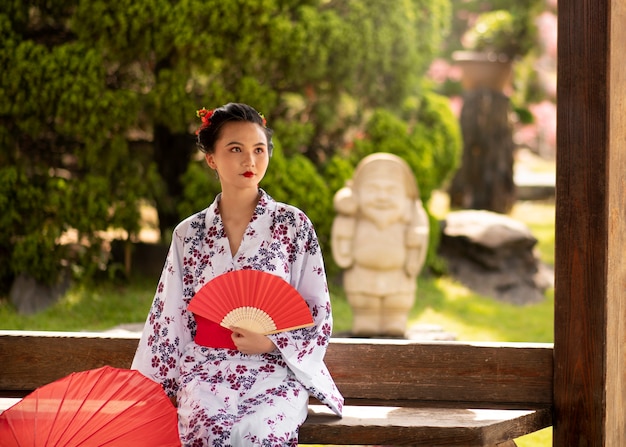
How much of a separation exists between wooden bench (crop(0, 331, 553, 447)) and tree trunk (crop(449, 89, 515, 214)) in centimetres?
891

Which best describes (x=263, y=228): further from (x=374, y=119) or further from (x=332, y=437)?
(x=374, y=119)

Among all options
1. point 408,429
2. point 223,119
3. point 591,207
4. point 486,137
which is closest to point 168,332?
point 223,119

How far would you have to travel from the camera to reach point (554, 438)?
3268 mm

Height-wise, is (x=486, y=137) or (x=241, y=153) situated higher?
(x=486, y=137)

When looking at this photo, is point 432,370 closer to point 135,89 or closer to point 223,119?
point 223,119

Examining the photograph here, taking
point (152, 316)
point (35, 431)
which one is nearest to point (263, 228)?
point (152, 316)

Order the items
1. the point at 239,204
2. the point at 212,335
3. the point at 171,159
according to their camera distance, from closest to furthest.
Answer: the point at 212,335, the point at 239,204, the point at 171,159

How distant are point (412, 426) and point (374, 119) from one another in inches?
232

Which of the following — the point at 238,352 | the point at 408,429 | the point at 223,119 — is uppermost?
the point at 223,119

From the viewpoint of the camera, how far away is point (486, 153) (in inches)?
475

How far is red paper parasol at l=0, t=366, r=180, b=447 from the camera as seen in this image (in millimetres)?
2715

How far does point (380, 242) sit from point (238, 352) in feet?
12.5

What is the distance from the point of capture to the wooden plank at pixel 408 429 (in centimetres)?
298

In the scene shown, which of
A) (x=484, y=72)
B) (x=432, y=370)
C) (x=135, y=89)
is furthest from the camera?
(x=484, y=72)
